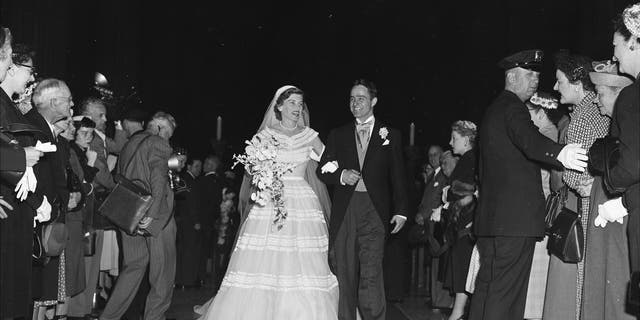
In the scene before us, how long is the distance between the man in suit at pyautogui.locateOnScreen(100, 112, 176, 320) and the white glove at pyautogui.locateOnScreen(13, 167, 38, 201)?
245cm

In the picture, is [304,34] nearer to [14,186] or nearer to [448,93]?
[448,93]

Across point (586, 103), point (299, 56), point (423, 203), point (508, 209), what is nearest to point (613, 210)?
point (508, 209)

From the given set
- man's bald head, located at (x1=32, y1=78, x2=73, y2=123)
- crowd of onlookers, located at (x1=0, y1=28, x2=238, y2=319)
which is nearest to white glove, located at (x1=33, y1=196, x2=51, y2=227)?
crowd of onlookers, located at (x1=0, y1=28, x2=238, y2=319)

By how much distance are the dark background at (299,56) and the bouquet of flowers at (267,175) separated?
4.52 meters

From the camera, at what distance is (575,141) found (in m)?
4.98

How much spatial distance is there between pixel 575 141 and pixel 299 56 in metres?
11.1

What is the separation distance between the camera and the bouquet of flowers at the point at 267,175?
20.7 feet

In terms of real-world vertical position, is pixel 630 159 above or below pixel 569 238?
above

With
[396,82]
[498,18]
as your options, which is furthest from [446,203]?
[396,82]

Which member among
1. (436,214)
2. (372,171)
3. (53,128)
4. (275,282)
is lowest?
(275,282)

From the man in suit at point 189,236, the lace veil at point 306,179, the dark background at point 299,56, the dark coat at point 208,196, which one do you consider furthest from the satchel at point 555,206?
Answer: the dark coat at point 208,196

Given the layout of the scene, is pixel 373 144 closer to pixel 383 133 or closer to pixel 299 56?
pixel 383 133

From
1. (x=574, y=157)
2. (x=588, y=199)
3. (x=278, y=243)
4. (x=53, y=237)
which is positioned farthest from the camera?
(x=278, y=243)

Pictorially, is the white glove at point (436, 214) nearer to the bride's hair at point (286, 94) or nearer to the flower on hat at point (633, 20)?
the bride's hair at point (286, 94)
